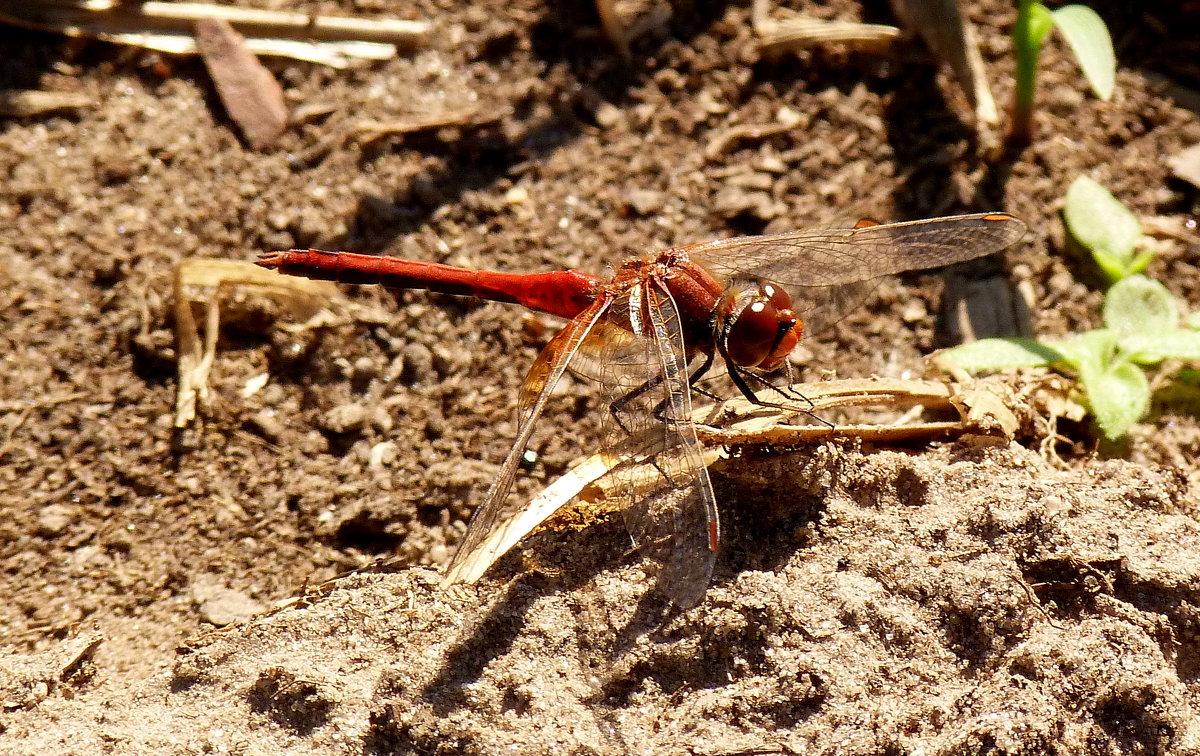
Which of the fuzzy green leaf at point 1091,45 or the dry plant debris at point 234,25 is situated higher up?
the dry plant debris at point 234,25

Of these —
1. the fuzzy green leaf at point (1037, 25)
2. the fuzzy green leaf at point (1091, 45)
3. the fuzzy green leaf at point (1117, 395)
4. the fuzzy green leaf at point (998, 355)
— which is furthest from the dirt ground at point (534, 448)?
the fuzzy green leaf at point (1091, 45)

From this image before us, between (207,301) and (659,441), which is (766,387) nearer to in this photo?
(659,441)

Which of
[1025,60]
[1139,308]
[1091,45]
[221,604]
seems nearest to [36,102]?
[221,604]

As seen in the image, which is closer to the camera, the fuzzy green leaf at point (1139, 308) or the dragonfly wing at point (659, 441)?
the dragonfly wing at point (659, 441)

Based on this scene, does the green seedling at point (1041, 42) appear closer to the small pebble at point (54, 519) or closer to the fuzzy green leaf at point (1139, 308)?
the fuzzy green leaf at point (1139, 308)

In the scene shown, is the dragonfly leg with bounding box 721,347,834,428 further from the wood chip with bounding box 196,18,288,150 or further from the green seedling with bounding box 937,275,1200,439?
the wood chip with bounding box 196,18,288,150

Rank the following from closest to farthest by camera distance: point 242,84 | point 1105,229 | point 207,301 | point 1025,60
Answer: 1. point 207,301
2. point 1105,229
3. point 1025,60
4. point 242,84
